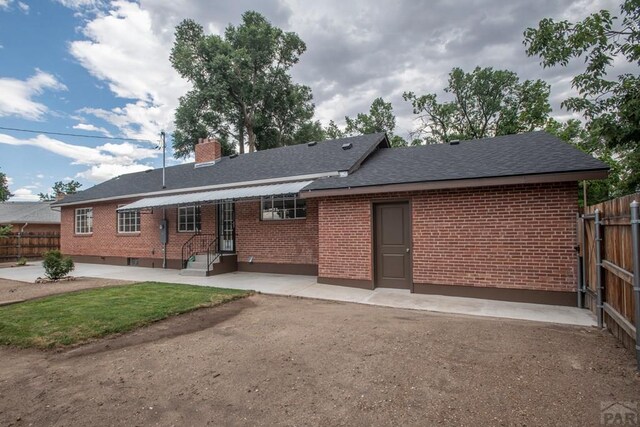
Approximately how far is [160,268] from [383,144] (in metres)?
11.1

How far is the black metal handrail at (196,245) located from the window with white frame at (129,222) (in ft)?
11.0

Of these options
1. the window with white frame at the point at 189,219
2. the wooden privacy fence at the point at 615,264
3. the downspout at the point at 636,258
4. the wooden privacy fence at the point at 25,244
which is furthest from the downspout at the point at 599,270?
the wooden privacy fence at the point at 25,244

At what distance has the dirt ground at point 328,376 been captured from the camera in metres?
2.89

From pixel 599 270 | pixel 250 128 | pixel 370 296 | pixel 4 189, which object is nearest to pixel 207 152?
pixel 370 296

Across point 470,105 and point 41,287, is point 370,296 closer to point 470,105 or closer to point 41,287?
point 41,287

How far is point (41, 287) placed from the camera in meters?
9.53

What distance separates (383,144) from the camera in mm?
13852

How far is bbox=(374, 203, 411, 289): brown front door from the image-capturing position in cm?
843

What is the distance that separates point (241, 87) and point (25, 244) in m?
18.9

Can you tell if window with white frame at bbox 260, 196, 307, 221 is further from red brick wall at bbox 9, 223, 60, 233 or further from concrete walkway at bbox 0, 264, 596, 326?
red brick wall at bbox 9, 223, 60, 233

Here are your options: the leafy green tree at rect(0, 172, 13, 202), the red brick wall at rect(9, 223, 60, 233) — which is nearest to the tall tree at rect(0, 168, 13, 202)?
the leafy green tree at rect(0, 172, 13, 202)

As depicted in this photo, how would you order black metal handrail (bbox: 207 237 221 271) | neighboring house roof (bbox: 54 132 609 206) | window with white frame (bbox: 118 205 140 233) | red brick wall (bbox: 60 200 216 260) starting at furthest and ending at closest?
window with white frame (bbox: 118 205 140 233), red brick wall (bbox: 60 200 216 260), black metal handrail (bbox: 207 237 221 271), neighboring house roof (bbox: 54 132 609 206)

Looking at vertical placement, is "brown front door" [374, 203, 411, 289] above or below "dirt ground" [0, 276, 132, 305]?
above

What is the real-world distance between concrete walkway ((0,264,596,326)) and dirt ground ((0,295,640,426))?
0.69 metres
